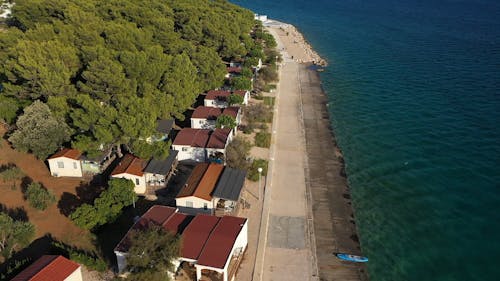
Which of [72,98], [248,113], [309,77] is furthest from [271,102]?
[72,98]

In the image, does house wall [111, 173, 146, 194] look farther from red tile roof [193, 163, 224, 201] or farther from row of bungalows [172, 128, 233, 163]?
row of bungalows [172, 128, 233, 163]

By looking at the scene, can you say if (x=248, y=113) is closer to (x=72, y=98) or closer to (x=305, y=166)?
(x=305, y=166)

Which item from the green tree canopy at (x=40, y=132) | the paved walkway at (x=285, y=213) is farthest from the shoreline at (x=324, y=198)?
the green tree canopy at (x=40, y=132)

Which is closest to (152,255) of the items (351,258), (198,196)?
(198,196)

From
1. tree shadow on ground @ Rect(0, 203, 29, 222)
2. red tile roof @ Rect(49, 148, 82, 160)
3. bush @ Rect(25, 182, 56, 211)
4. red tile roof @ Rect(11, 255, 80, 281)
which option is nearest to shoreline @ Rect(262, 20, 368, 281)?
red tile roof @ Rect(11, 255, 80, 281)

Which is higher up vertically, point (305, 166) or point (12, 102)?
point (12, 102)
